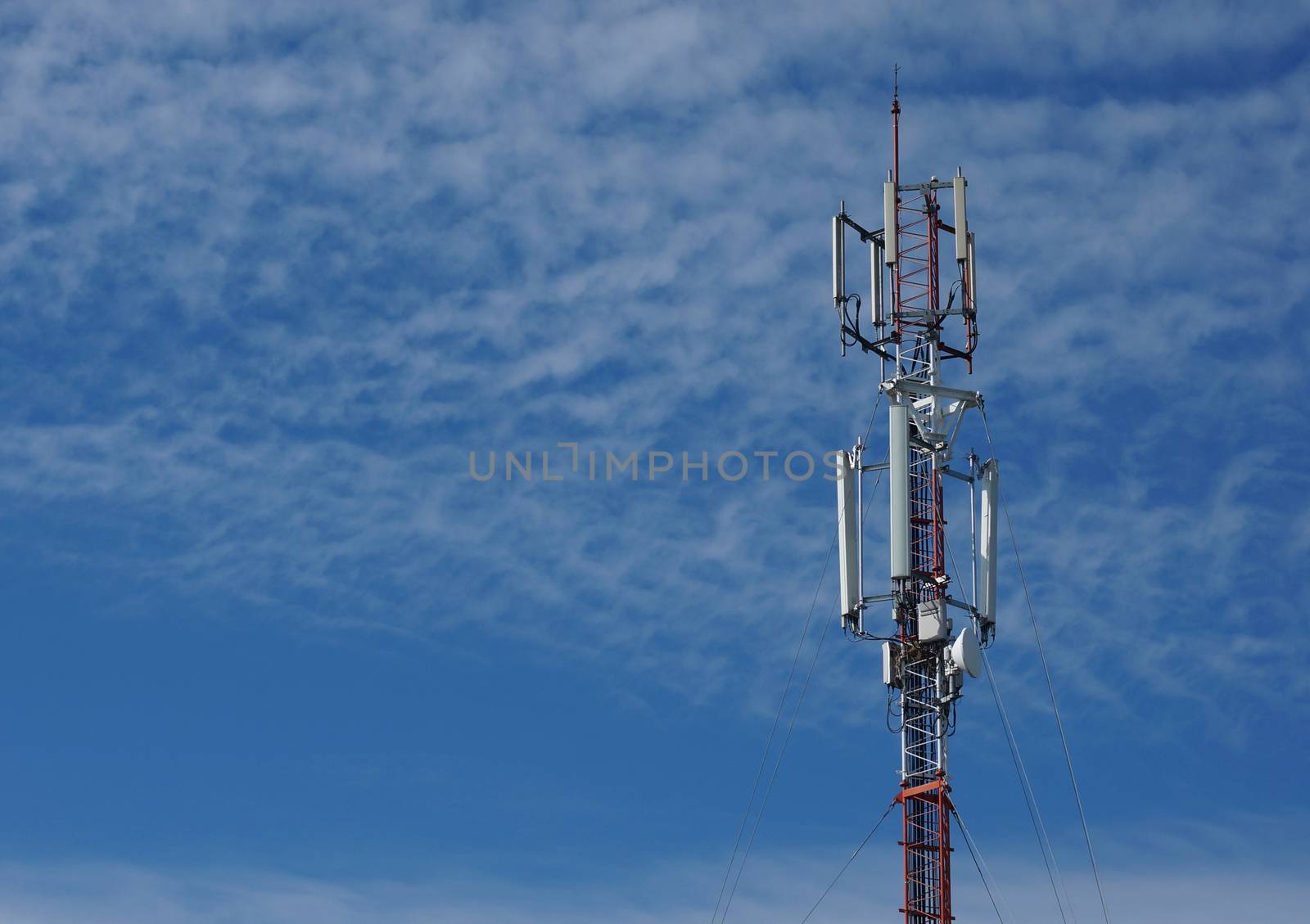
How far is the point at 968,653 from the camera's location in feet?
376

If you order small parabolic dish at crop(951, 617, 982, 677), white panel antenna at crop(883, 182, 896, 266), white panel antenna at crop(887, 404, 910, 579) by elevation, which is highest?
white panel antenna at crop(883, 182, 896, 266)

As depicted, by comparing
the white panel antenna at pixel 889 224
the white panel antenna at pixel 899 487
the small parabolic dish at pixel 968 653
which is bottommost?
the small parabolic dish at pixel 968 653

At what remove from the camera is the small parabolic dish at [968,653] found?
11431 centimetres

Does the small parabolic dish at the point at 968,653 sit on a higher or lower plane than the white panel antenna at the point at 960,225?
lower

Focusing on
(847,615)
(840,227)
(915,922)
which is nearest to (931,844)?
(915,922)

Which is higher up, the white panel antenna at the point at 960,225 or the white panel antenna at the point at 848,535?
the white panel antenna at the point at 960,225

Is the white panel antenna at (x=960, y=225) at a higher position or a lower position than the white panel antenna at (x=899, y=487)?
higher

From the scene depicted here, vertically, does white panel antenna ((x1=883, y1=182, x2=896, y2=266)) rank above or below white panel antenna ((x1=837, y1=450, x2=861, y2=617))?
above

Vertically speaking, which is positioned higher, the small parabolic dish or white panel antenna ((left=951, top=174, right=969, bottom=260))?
white panel antenna ((left=951, top=174, right=969, bottom=260))

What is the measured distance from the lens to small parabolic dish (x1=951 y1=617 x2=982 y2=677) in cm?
11431

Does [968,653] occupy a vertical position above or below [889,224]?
below

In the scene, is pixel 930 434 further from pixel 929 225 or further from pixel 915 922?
pixel 915 922

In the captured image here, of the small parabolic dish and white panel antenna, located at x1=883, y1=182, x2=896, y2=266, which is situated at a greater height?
white panel antenna, located at x1=883, y1=182, x2=896, y2=266

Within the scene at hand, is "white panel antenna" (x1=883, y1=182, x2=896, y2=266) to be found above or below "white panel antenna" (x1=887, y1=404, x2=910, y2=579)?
above
